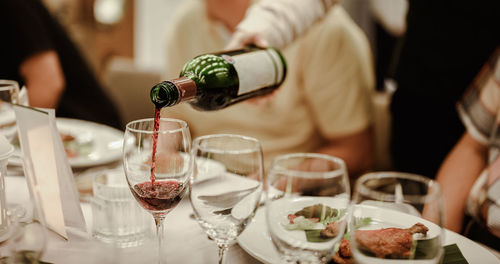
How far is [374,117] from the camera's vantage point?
2.06 metres

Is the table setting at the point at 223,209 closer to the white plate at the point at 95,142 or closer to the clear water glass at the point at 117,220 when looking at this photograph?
the clear water glass at the point at 117,220

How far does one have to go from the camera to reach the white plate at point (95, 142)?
1241 mm

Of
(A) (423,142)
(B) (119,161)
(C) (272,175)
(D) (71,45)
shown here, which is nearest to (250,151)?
(C) (272,175)

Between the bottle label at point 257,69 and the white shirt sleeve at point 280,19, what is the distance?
105 millimetres

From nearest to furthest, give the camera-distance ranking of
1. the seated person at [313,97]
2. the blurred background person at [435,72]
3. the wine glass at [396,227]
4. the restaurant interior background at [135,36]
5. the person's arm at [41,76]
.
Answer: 1. the wine glass at [396,227]
2. the blurred background person at [435,72]
3. the seated person at [313,97]
4. the person's arm at [41,76]
5. the restaurant interior background at [135,36]

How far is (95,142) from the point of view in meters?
1.39

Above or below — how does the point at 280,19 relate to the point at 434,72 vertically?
above

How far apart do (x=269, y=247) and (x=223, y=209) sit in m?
0.13

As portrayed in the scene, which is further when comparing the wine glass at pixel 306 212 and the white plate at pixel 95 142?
the white plate at pixel 95 142

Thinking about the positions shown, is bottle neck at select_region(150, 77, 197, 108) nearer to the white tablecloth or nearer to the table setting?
the table setting

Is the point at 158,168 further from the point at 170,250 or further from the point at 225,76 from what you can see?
the point at 225,76

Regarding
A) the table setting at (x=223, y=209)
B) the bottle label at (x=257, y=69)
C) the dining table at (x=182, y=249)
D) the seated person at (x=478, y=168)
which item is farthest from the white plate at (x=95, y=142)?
the seated person at (x=478, y=168)

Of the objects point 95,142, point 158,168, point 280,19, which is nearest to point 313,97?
point 280,19

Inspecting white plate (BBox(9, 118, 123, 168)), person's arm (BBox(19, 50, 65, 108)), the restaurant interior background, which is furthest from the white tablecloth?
the restaurant interior background
